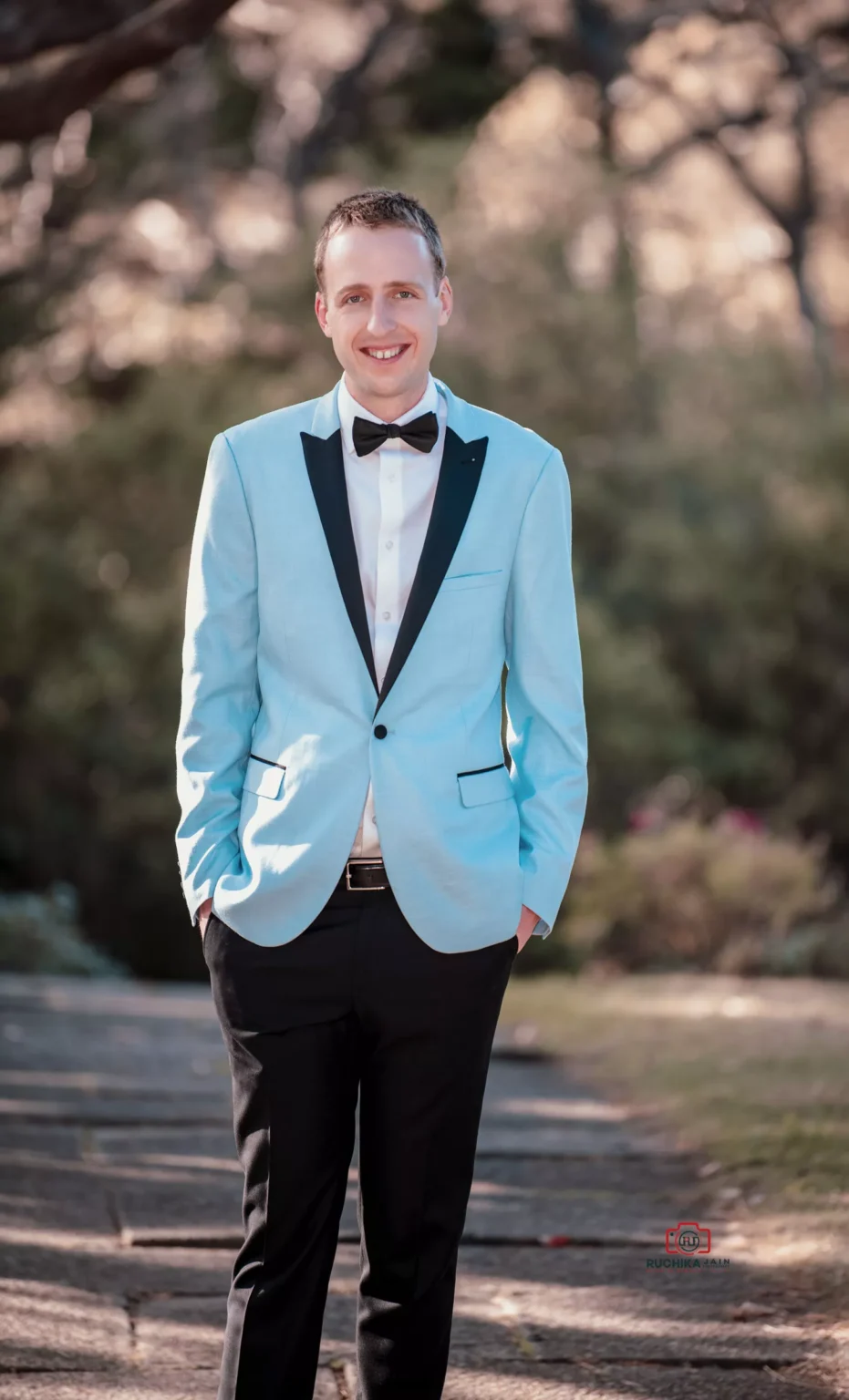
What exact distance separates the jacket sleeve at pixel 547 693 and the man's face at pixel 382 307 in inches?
10.7

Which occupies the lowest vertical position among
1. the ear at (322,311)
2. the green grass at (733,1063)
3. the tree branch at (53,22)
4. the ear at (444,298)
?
the green grass at (733,1063)

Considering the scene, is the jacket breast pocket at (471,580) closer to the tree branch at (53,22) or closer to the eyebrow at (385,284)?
the eyebrow at (385,284)

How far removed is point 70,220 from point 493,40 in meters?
8.90

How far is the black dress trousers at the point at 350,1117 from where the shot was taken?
2.55 meters

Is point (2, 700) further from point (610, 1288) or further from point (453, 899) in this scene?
point (453, 899)

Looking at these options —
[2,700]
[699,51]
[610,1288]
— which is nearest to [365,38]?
[699,51]

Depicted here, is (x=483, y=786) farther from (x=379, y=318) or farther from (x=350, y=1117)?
(x=379, y=318)

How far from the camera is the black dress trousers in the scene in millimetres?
2551

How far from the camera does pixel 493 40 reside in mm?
20172

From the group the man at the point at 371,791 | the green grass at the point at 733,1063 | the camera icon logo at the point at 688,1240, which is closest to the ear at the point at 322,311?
the man at the point at 371,791

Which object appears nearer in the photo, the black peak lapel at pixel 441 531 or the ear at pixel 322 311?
the black peak lapel at pixel 441 531

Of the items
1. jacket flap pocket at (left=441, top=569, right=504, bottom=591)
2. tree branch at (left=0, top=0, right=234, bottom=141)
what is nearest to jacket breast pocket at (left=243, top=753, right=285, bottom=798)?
jacket flap pocket at (left=441, top=569, right=504, bottom=591)

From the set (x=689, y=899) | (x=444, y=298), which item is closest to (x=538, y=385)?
Result: (x=689, y=899)

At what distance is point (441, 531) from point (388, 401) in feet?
0.74
